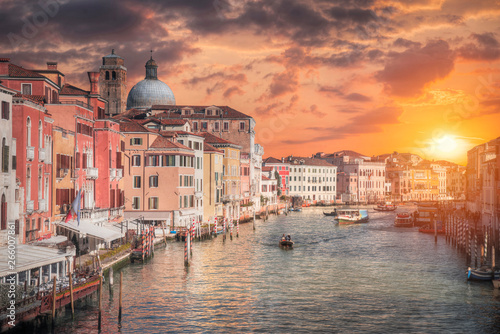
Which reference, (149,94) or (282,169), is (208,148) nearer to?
(149,94)

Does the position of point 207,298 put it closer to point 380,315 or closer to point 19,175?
point 380,315

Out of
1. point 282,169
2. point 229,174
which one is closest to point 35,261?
point 229,174

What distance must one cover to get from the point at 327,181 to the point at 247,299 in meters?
114

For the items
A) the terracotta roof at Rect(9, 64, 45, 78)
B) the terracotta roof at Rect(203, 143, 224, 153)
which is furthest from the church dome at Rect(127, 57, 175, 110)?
the terracotta roof at Rect(9, 64, 45, 78)

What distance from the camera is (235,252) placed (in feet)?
153

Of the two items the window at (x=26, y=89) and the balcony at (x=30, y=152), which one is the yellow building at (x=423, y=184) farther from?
the balcony at (x=30, y=152)

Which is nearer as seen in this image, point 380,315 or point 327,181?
point 380,315

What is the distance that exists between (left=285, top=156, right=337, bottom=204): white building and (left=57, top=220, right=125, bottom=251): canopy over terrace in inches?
3804

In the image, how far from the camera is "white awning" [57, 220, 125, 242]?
110ft

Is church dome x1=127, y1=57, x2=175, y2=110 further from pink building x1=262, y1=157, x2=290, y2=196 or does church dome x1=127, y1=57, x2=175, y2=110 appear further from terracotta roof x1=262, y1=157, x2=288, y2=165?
terracotta roof x1=262, y1=157, x2=288, y2=165

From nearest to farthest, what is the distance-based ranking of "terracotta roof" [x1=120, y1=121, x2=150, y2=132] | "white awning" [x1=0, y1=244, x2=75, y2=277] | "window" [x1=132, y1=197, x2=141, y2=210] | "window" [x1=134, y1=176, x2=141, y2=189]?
"white awning" [x1=0, y1=244, x2=75, y2=277]
"window" [x1=132, y1=197, x2=141, y2=210]
"window" [x1=134, y1=176, x2=141, y2=189]
"terracotta roof" [x1=120, y1=121, x2=150, y2=132]

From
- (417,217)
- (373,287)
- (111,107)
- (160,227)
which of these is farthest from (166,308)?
(111,107)

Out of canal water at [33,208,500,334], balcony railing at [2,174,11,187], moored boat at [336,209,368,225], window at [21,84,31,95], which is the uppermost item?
window at [21,84,31,95]

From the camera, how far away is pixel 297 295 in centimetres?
3078
